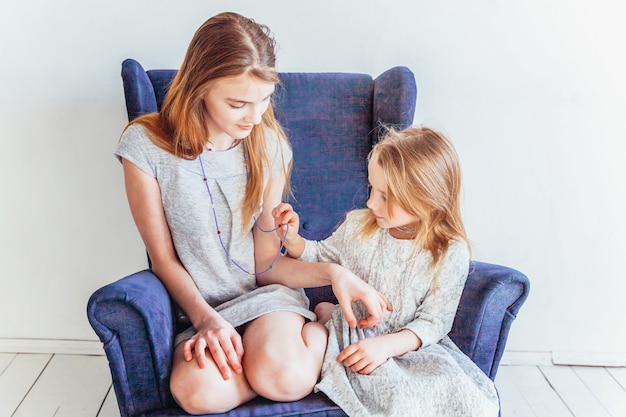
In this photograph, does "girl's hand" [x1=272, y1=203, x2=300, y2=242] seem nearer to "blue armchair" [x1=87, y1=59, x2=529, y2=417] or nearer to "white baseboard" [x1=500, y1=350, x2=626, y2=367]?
"blue armchair" [x1=87, y1=59, x2=529, y2=417]

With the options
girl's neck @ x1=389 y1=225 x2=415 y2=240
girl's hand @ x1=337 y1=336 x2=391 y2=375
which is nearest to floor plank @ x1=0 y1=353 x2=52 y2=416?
girl's hand @ x1=337 y1=336 x2=391 y2=375

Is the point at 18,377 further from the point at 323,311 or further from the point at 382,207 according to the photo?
the point at 382,207

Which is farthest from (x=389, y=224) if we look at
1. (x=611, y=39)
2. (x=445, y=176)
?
(x=611, y=39)

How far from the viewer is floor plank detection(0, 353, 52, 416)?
179 centimetres

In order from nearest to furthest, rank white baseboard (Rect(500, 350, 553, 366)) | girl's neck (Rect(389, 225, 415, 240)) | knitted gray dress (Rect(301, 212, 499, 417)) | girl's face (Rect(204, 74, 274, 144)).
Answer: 1. knitted gray dress (Rect(301, 212, 499, 417))
2. girl's face (Rect(204, 74, 274, 144))
3. girl's neck (Rect(389, 225, 415, 240))
4. white baseboard (Rect(500, 350, 553, 366))

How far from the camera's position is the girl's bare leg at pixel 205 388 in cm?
119

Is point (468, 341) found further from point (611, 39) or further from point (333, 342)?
point (611, 39)

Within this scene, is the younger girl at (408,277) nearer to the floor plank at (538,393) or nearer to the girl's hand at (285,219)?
the girl's hand at (285,219)

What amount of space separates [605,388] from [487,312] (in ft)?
2.86

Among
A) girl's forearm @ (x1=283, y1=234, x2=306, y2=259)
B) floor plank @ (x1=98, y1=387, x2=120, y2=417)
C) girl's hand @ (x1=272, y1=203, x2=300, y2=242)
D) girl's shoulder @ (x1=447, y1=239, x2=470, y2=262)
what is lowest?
floor plank @ (x1=98, y1=387, x2=120, y2=417)

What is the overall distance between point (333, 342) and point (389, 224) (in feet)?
0.92

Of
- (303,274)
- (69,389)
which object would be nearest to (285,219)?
(303,274)

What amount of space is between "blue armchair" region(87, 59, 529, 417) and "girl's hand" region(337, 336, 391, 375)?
0.09 meters

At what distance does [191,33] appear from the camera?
1803 mm
